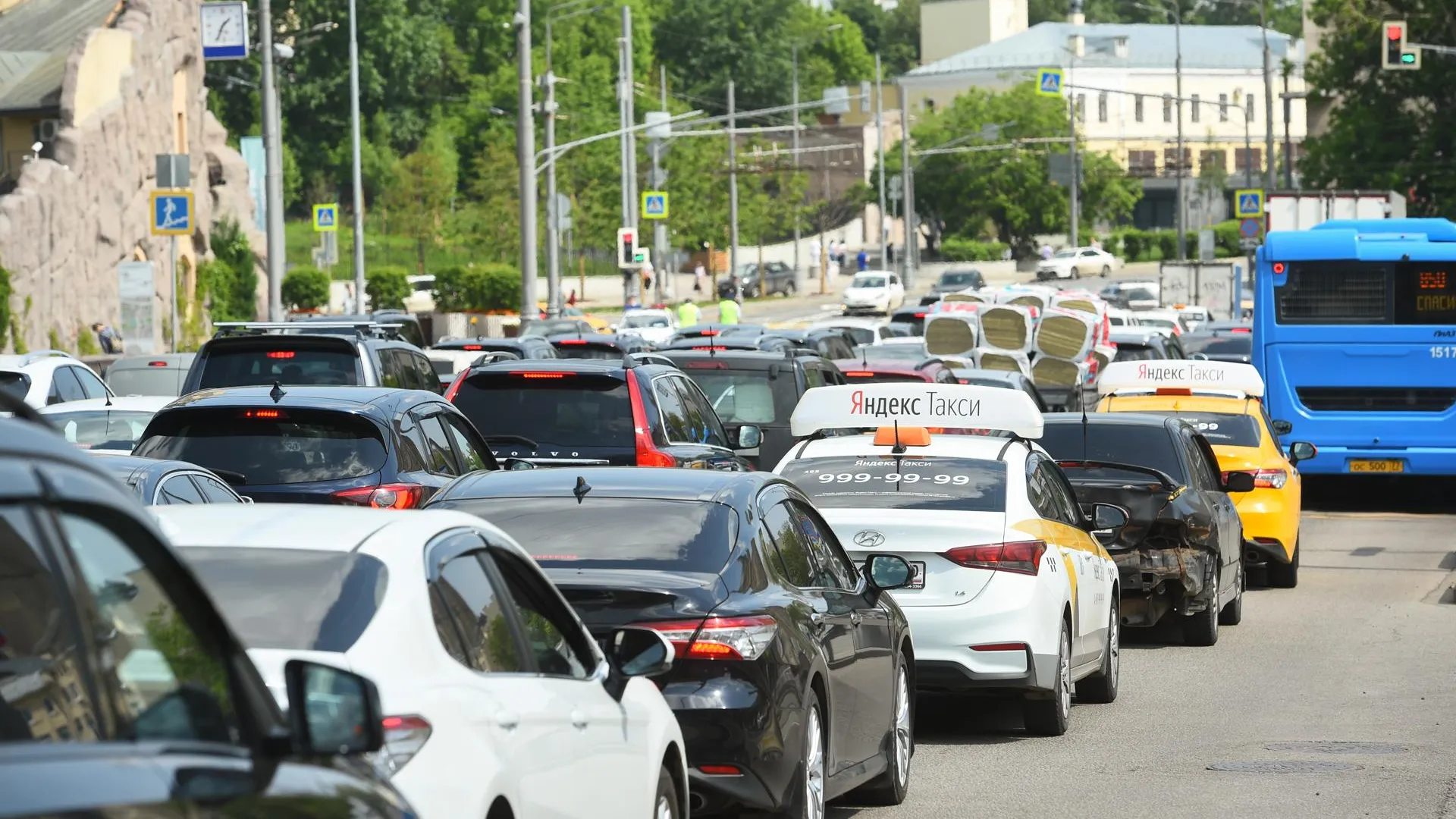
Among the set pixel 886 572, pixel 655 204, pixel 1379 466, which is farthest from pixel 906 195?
pixel 886 572

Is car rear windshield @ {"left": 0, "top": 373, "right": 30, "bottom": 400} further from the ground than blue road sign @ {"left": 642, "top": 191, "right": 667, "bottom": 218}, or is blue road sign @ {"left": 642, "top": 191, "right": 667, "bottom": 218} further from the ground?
blue road sign @ {"left": 642, "top": 191, "right": 667, "bottom": 218}

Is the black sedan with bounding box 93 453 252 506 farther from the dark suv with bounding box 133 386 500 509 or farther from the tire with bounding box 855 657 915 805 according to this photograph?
the tire with bounding box 855 657 915 805

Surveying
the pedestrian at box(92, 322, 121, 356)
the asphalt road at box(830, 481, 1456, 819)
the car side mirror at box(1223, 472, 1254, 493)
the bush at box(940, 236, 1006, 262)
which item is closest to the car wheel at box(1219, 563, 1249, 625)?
the asphalt road at box(830, 481, 1456, 819)

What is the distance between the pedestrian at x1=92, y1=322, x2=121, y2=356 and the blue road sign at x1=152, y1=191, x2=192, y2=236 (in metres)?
13.1

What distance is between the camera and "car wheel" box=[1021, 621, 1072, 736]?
1099 cm

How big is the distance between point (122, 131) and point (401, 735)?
47.8 meters

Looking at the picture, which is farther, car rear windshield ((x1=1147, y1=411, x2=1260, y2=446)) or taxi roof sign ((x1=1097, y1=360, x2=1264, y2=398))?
taxi roof sign ((x1=1097, y1=360, x2=1264, y2=398))

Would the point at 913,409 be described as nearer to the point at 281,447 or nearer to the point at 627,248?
the point at 281,447

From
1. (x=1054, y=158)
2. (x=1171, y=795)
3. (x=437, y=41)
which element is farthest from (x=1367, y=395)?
(x=437, y=41)

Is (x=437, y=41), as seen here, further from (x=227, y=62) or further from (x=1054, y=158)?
(x=1054, y=158)

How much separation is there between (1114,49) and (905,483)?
129 meters

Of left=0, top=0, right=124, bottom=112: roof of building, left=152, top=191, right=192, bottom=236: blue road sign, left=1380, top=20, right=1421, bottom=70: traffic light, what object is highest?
left=0, top=0, right=124, bottom=112: roof of building

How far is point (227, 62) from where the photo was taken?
102 meters

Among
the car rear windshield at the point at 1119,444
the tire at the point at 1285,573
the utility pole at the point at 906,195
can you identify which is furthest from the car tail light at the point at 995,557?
the utility pole at the point at 906,195
